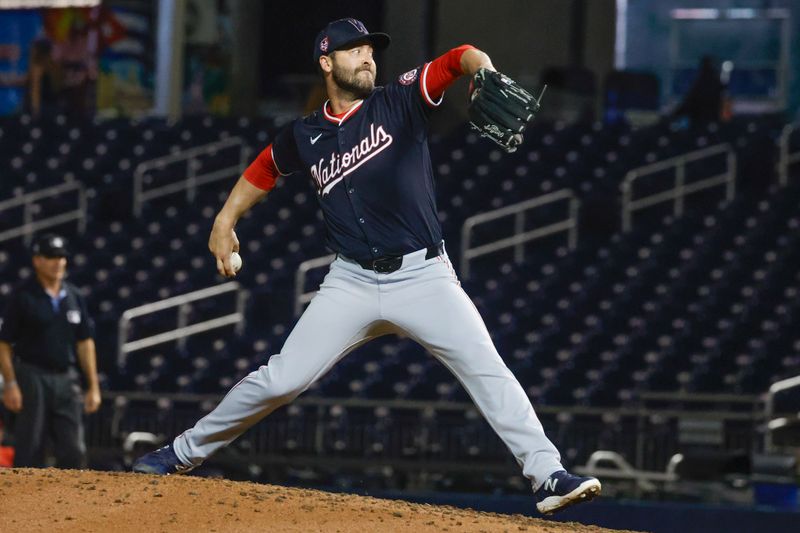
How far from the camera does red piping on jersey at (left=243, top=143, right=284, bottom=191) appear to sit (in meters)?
6.24

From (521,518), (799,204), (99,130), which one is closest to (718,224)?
(799,204)

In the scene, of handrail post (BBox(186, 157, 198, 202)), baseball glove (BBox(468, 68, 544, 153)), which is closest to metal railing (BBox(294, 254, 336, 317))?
handrail post (BBox(186, 157, 198, 202))

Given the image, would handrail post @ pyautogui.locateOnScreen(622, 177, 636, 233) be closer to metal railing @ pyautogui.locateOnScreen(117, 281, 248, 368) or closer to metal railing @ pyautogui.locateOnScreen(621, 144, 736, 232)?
metal railing @ pyautogui.locateOnScreen(621, 144, 736, 232)

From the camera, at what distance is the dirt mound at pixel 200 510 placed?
546cm

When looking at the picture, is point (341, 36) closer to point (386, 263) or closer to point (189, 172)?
point (386, 263)

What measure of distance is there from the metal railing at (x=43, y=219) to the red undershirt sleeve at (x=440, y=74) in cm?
1346

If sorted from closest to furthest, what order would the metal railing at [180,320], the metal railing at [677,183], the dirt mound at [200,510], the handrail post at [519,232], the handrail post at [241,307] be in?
the dirt mound at [200,510], the metal railing at [180,320], the handrail post at [241,307], the handrail post at [519,232], the metal railing at [677,183]

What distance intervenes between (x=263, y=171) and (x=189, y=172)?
13.6 metres

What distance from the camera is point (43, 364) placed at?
8.99 metres

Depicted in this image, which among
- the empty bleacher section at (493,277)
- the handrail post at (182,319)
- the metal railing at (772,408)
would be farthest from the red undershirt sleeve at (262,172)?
the handrail post at (182,319)

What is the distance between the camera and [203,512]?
562cm

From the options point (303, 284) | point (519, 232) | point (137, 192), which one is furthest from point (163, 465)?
point (137, 192)

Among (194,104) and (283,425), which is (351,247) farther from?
(194,104)

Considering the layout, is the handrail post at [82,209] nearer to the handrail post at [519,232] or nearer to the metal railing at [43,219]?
the metal railing at [43,219]
